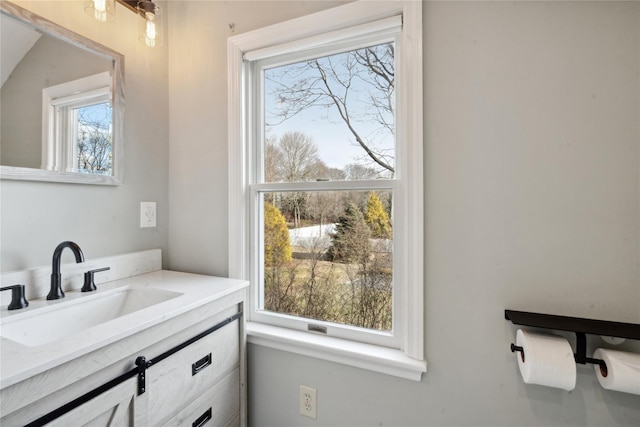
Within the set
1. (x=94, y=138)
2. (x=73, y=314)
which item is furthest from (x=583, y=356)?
(x=94, y=138)

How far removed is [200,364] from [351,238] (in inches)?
28.7

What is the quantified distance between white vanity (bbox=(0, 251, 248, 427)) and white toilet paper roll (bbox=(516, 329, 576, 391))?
1.02 metres

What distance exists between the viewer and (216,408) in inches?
43.0

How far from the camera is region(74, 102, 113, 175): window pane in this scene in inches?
44.6

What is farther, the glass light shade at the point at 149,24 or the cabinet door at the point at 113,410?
the glass light shade at the point at 149,24

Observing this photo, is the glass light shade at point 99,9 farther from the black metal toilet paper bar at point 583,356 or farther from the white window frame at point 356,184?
the black metal toilet paper bar at point 583,356

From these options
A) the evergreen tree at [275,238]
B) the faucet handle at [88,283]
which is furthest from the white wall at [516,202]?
the faucet handle at [88,283]

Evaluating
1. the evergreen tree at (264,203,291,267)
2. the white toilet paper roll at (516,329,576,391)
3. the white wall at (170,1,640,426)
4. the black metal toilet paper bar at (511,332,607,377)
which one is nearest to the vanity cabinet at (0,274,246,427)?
the evergreen tree at (264,203,291,267)

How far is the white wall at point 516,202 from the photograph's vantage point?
86 centimetres

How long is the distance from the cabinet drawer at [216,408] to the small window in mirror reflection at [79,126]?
3.22 ft

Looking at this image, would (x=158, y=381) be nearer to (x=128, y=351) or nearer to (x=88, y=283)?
(x=128, y=351)

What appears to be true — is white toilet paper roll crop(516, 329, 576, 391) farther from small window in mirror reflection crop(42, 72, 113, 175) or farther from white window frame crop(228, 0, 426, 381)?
small window in mirror reflection crop(42, 72, 113, 175)

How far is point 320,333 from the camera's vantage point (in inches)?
49.5

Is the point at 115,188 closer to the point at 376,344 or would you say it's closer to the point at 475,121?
the point at 376,344
